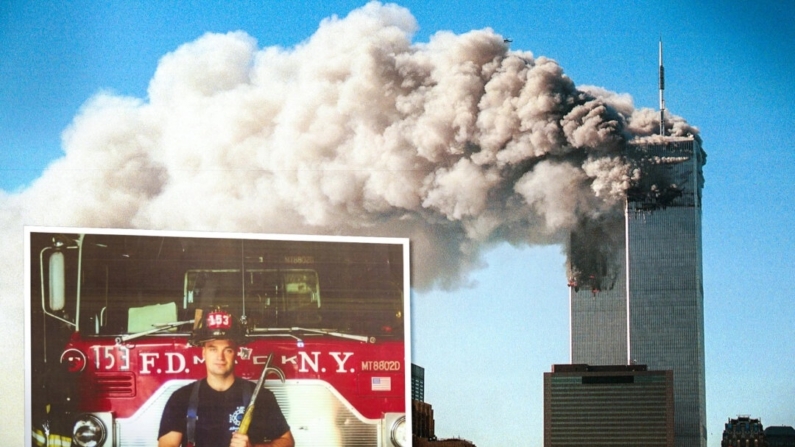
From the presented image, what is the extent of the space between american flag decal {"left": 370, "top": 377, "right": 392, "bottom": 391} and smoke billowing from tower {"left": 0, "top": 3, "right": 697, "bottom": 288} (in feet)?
9.36

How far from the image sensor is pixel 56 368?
646 cm

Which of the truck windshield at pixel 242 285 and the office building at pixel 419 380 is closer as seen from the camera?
the truck windshield at pixel 242 285

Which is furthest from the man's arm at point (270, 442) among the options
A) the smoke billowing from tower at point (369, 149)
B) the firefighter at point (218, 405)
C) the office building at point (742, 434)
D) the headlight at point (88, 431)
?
the office building at point (742, 434)

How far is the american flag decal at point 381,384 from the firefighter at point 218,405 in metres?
0.59

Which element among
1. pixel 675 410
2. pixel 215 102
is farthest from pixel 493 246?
pixel 675 410

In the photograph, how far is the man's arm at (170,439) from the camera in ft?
21.9

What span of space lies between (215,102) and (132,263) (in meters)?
3.26

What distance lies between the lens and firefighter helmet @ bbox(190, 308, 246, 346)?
22.3 ft

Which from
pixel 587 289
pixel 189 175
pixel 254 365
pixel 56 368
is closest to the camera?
pixel 56 368

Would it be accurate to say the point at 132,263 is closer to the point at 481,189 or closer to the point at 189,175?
the point at 189,175

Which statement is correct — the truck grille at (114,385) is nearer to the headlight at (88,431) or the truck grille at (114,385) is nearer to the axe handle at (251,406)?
the headlight at (88,431)

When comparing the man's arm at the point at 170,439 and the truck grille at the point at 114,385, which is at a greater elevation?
the truck grille at the point at 114,385

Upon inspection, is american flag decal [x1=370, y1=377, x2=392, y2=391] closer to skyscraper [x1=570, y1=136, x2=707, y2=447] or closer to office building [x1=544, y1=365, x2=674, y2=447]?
skyscraper [x1=570, y1=136, x2=707, y2=447]

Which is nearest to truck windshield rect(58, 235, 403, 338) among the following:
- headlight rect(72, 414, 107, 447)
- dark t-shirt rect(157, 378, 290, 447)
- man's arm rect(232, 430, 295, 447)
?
dark t-shirt rect(157, 378, 290, 447)
